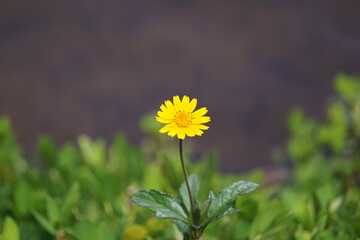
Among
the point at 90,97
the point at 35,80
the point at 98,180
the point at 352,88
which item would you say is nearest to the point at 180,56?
the point at 90,97

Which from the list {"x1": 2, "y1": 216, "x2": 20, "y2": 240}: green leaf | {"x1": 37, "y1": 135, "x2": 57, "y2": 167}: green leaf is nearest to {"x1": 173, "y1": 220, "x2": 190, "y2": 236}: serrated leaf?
{"x1": 2, "y1": 216, "x2": 20, "y2": 240}: green leaf

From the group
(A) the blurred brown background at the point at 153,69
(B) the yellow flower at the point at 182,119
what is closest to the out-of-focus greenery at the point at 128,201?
(B) the yellow flower at the point at 182,119

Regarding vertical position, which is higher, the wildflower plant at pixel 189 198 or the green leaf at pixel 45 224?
the green leaf at pixel 45 224

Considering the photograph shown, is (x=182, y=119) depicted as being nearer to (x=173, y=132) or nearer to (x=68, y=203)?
(x=173, y=132)

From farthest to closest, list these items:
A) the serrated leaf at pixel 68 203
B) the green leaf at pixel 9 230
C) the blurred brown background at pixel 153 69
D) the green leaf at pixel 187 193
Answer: the blurred brown background at pixel 153 69 < the serrated leaf at pixel 68 203 < the green leaf at pixel 9 230 < the green leaf at pixel 187 193

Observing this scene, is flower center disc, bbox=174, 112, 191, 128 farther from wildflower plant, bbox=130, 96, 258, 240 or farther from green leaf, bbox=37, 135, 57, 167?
green leaf, bbox=37, 135, 57, 167

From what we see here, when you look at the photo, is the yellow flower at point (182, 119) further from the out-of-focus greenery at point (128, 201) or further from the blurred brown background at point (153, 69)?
the blurred brown background at point (153, 69)

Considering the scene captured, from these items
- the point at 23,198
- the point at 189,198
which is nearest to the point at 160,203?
the point at 189,198

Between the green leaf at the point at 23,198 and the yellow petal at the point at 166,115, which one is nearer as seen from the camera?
the yellow petal at the point at 166,115

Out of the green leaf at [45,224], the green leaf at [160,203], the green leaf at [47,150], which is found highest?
the green leaf at [47,150]
